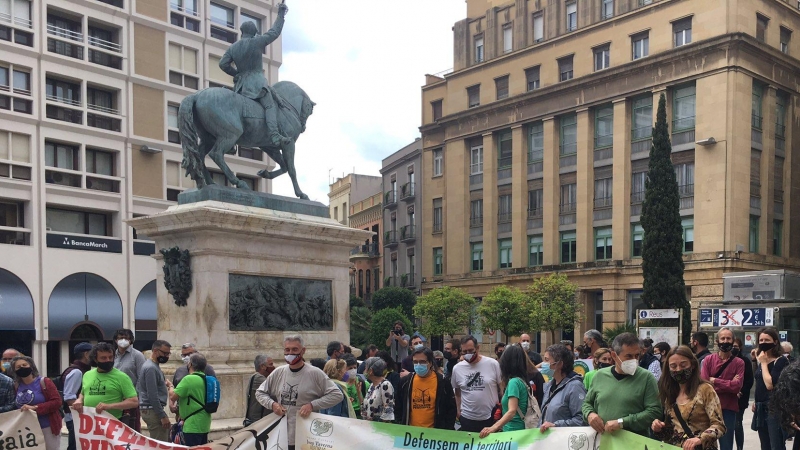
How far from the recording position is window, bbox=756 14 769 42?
4984 centimetres

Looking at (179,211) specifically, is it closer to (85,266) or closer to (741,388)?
(741,388)

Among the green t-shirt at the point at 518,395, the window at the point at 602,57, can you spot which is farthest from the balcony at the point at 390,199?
the green t-shirt at the point at 518,395

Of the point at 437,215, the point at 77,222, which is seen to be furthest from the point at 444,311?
the point at 77,222

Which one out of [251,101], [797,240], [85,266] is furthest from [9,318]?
[797,240]

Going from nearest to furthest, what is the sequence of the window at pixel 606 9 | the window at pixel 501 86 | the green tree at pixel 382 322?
the green tree at pixel 382 322
the window at pixel 606 9
the window at pixel 501 86

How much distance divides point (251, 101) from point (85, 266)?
26.0 meters

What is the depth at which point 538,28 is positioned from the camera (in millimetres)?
59875

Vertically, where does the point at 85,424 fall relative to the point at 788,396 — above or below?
below

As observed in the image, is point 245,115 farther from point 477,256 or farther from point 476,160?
point 476,160

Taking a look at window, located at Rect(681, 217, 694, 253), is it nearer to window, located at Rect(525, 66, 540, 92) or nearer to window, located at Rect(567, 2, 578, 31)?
window, located at Rect(525, 66, 540, 92)

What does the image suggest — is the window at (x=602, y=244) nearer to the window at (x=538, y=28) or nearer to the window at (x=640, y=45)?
the window at (x=640, y=45)

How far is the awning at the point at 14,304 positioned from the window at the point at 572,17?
34812mm

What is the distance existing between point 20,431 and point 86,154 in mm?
34070

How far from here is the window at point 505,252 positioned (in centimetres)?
6019
